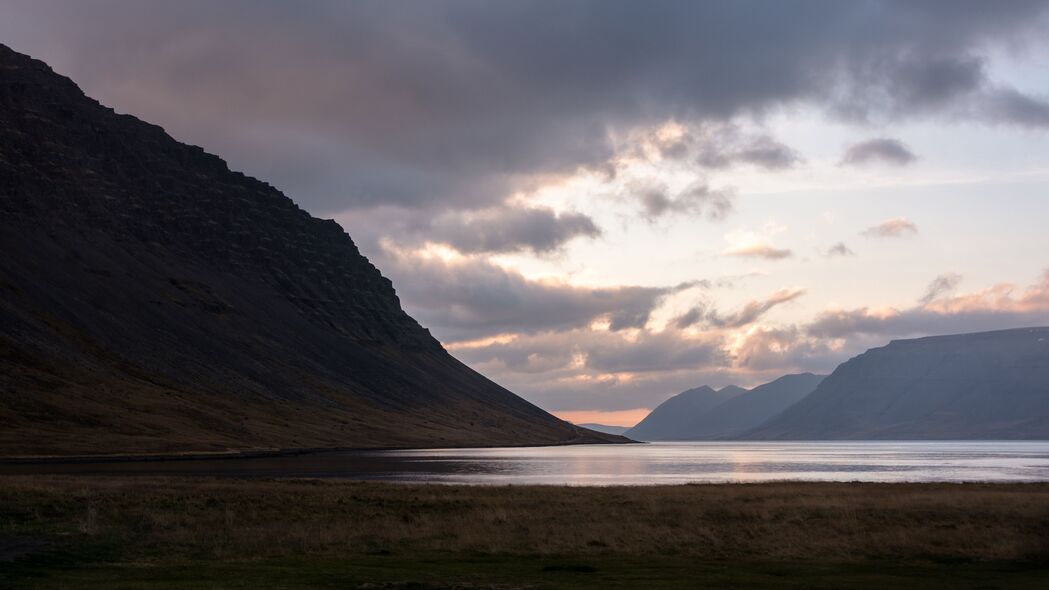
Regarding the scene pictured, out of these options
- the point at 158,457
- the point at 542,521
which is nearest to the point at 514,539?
the point at 542,521

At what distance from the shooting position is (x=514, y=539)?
4122cm

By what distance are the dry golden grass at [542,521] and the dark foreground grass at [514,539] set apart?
0.13 metres

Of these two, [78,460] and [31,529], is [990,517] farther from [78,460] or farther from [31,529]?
[78,460]

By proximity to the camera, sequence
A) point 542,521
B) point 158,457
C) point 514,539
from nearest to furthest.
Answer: point 514,539 < point 542,521 < point 158,457

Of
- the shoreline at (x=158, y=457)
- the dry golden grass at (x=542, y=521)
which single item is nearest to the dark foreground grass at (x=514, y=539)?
the dry golden grass at (x=542, y=521)

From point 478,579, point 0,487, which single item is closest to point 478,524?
point 478,579

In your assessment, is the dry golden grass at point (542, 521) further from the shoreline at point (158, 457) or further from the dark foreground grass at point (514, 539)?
the shoreline at point (158, 457)

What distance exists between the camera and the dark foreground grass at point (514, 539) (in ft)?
99.2

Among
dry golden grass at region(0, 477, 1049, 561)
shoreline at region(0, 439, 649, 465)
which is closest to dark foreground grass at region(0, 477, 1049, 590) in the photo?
dry golden grass at region(0, 477, 1049, 561)

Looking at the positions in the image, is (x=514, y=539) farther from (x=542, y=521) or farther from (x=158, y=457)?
(x=158, y=457)

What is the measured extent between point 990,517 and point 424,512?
27910 millimetres

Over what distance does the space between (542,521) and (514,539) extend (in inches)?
276

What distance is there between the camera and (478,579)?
30.0 meters

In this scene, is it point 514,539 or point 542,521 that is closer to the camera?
point 514,539
